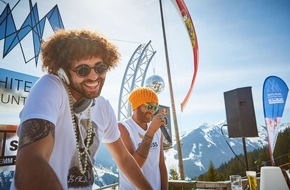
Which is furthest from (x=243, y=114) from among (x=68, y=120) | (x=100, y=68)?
(x=68, y=120)

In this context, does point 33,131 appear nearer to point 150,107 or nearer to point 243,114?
point 150,107

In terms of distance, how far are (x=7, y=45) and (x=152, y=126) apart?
293cm

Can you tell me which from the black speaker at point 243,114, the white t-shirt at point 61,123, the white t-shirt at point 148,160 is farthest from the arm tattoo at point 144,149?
the black speaker at point 243,114

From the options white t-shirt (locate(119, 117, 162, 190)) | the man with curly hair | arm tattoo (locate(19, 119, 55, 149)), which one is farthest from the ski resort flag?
arm tattoo (locate(19, 119, 55, 149))

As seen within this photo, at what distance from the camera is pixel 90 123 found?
1.29 m

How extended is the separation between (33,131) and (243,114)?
4932 mm

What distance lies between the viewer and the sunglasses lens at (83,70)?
122 cm

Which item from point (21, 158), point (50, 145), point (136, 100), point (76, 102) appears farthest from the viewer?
point (136, 100)

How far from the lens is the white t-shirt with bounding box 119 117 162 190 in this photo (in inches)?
96.0

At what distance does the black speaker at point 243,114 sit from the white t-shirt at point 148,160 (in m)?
3.02

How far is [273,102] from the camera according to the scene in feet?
24.8

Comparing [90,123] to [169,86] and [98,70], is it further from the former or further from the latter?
[169,86]

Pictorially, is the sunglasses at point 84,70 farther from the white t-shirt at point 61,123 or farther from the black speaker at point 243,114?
the black speaker at point 243,114

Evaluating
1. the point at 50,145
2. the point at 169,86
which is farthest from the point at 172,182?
the point at 169,86
